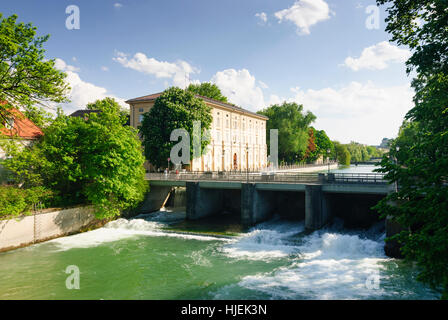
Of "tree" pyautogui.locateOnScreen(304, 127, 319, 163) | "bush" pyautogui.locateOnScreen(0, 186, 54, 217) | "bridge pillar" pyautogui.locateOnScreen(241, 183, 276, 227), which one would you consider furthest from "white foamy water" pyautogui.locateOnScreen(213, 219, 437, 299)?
"tree" pyautogui.locateOnScreen(304, 127, 319, 163)

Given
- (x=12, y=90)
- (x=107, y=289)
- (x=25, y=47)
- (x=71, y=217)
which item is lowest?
(x=107, y=289)

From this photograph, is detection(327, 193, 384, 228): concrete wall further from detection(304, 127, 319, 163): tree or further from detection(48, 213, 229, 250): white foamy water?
detection(304, 127, 319, 163): tree

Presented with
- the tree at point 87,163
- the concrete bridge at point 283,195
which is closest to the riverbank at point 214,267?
the concrete bridge at point 283,195

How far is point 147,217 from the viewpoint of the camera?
1415 inches

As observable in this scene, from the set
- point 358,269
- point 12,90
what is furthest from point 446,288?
point 12,90

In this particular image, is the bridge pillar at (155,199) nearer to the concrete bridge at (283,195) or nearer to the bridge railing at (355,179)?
the concrete bridge at (283,195)

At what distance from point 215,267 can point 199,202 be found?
49.7 feet

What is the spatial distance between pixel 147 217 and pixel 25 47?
22.0 meters

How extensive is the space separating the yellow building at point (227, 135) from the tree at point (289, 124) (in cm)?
994

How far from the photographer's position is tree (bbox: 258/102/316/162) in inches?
3462

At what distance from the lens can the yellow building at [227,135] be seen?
56.5 meters

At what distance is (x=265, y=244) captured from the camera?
25172 mm
